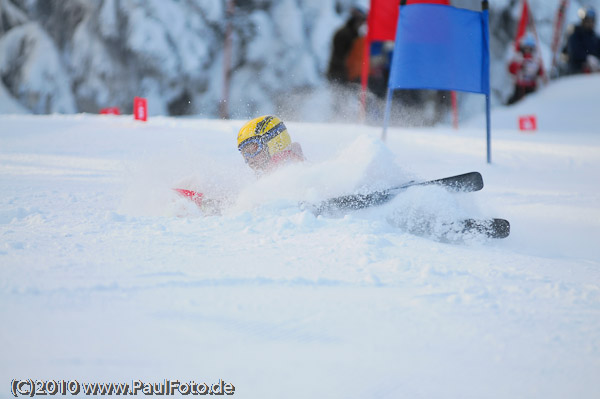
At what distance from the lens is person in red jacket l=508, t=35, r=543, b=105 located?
1045 centimetres

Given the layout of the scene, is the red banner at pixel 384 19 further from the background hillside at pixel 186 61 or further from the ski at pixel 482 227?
the ski at pixel 482 227

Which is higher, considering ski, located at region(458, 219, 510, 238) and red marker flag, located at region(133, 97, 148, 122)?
red marker flag, located at region(133, 97, 148, 122)

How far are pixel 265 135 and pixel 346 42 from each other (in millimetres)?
6544

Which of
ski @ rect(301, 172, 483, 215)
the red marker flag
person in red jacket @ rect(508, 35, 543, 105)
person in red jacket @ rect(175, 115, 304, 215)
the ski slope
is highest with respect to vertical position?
person in red jacket @ rect(508, 35, 543, 105)

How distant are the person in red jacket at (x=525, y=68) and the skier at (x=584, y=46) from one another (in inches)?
28.8

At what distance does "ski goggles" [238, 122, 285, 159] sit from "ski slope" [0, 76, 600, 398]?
0.96ft

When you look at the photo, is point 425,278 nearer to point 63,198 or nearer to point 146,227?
point 146,227

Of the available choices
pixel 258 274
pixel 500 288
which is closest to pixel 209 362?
pixel 258 274

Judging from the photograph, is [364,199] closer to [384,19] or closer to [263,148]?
[263,148]

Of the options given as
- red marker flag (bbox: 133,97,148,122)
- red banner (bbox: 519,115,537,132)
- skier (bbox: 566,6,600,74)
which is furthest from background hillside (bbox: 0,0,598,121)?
red marker flag (bbox: 133,97,148,122)

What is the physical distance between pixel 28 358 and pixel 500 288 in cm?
165

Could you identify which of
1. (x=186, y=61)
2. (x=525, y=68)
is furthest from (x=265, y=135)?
(x=525, y=68)

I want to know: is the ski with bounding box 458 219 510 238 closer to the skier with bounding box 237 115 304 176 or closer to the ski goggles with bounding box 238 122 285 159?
the skier with bounding box 237 115 304 176

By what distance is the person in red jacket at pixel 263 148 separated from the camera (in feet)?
11.6
